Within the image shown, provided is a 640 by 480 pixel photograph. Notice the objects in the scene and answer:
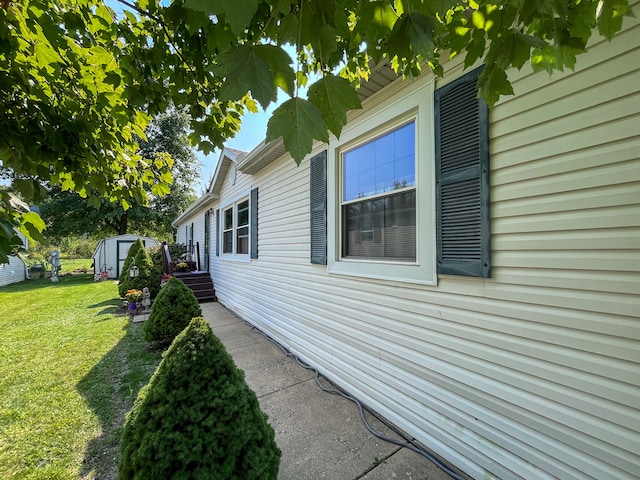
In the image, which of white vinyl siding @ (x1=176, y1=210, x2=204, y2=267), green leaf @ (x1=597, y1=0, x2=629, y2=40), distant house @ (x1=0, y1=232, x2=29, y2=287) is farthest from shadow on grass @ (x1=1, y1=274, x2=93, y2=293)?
green leaf @ (x1=597, y1=0, x2=629, y2=40)

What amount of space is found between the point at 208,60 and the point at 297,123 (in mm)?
1706

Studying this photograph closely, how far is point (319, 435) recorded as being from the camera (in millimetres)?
2432

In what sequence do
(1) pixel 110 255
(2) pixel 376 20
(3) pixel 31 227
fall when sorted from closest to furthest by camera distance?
(2) pixel 376 20 < (3) pixel 31 227 < (1) pixel 110 255

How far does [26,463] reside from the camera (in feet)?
7.08

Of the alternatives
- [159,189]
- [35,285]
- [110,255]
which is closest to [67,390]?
[159,189]

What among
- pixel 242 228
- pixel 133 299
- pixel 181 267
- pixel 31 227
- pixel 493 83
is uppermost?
pixel 493 83

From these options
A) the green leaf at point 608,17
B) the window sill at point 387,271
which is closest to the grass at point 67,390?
the window sill at point 387,271

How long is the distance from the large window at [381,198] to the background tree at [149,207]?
15849mm

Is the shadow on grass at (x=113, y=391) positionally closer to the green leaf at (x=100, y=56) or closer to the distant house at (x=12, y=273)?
the green leaf at (x=100, y=56)

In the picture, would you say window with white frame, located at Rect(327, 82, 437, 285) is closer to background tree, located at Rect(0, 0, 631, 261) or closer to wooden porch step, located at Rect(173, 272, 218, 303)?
background tree, located at Rect(0, 0, 631, 261)

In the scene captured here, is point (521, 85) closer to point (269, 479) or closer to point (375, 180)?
point (375, 180)

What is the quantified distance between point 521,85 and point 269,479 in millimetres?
2960

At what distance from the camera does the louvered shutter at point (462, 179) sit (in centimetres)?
198

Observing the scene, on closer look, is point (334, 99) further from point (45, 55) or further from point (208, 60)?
point (45, 55)
